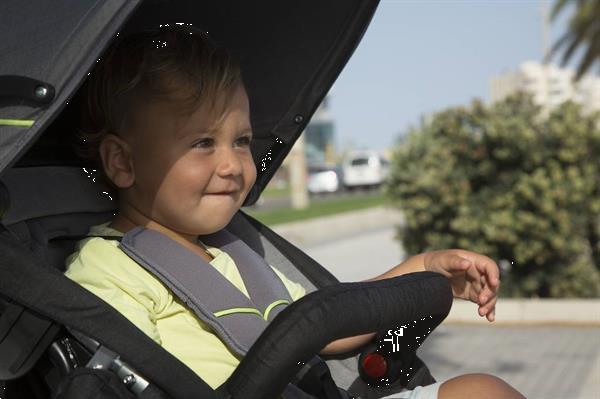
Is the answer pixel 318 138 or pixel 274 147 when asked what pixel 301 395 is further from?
pixel 318 138

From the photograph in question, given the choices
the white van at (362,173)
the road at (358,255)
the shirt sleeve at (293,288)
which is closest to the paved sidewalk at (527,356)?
the road at (358,255)

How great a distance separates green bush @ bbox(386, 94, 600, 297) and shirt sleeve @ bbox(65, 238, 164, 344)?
5777 mm

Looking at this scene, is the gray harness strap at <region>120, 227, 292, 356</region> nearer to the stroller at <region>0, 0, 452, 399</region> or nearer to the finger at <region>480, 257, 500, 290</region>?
the stroller at <region>0, 0, 452, 399</region>

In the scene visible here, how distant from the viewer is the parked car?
34.2 meters

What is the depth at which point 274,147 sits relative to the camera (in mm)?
2920

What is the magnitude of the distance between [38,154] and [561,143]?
5.92 m

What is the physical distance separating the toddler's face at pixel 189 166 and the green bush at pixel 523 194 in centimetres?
556

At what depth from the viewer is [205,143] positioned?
2.28 metres

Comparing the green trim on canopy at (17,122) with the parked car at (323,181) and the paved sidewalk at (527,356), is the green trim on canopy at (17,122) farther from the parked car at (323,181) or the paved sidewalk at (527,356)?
the parked car at (323,181)

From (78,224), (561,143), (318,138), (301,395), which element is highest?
(78,224)

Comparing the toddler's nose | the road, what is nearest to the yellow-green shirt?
the toddler's nose

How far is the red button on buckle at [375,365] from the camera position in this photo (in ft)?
8.25

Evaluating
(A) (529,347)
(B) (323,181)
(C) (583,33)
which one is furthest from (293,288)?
(B) (323,181)

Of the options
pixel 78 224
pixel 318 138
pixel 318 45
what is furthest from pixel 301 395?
pixel 318 138
